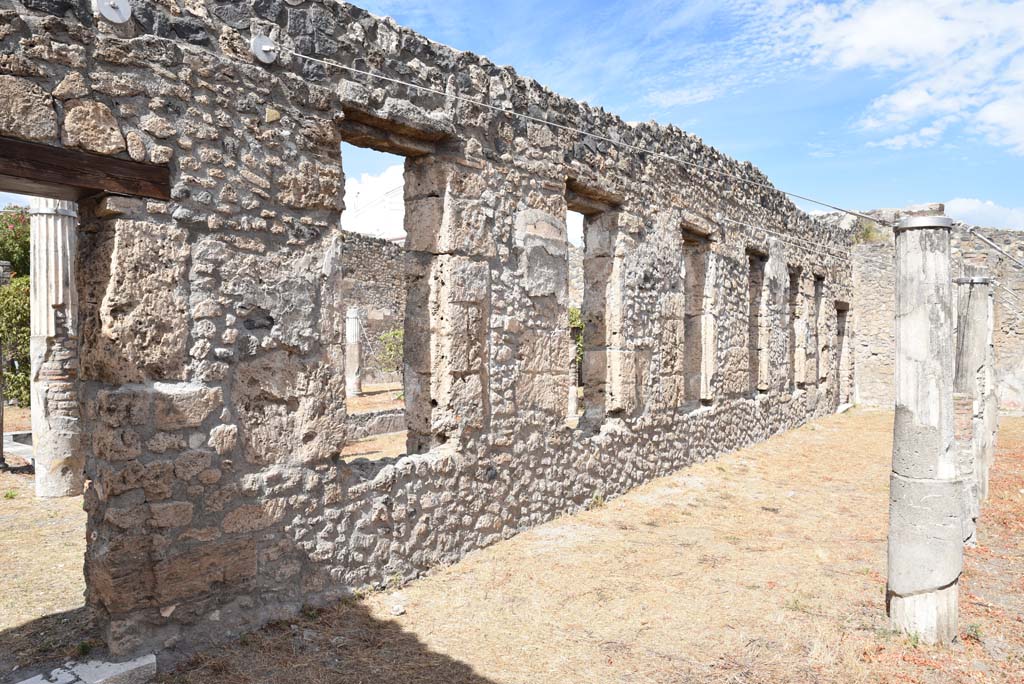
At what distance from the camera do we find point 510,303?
533 cm

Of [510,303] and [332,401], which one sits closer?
[332,401]

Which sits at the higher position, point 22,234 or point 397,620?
point 22,234

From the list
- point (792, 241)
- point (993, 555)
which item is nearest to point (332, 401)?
point (993, 555)

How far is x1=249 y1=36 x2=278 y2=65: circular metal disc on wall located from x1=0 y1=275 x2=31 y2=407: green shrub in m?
12.3

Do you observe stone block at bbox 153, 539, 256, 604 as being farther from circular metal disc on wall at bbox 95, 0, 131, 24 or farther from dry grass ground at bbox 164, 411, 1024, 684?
circular metal disc on wall at bbox 95, 0, 131, 24

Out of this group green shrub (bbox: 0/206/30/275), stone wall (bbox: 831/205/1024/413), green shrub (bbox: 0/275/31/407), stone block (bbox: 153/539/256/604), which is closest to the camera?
stone block (bbox: 153/539/256/604)

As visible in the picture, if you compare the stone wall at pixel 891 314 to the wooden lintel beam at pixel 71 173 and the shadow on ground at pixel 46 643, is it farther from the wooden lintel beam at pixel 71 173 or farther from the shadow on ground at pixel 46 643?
the shadow on ground at pixel 46 643

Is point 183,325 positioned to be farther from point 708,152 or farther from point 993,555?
point 708,152

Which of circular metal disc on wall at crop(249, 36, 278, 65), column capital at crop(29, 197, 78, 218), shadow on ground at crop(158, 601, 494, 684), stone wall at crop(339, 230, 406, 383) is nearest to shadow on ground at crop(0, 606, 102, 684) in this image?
shadow on ground at crop(158, 601, 494, 684)

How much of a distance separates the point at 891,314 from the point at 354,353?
1240cm

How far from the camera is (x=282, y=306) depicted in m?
3.81

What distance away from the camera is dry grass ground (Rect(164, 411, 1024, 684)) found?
11.1 ft

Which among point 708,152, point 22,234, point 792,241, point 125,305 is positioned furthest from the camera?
point 22,234

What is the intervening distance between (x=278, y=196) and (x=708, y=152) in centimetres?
608
